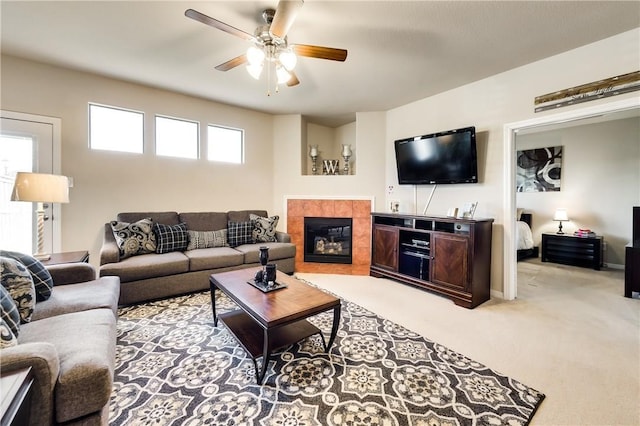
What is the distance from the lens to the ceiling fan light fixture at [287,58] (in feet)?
6.57

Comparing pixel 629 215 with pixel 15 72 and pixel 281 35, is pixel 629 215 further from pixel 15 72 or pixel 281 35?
pixel 15 72

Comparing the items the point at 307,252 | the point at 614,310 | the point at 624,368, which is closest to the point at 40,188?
the point at 307,252

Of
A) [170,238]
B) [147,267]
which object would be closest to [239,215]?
[170,238]

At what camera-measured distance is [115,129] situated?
137 inches

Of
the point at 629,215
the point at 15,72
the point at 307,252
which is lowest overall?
the point at 307,252

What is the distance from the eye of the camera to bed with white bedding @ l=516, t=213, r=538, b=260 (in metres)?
4.90

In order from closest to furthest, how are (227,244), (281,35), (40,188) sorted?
(281,35) < (40,188) < (227,244)

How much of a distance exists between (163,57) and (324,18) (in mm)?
1820

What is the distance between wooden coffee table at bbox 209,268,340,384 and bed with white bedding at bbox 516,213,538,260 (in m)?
4.42

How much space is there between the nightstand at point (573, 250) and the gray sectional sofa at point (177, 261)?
15.8 feet

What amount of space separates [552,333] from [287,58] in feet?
10.6

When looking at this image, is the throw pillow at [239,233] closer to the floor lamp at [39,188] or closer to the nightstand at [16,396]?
the floor lamp at [39,188]

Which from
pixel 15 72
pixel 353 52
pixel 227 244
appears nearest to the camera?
pixel 353 52

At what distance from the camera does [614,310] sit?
2.79 meters
